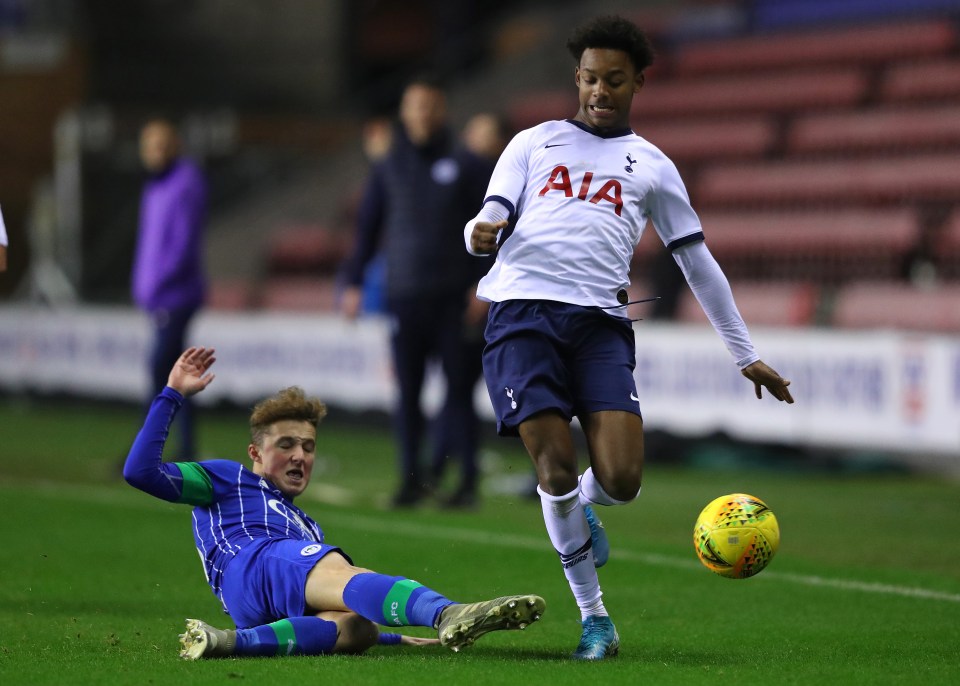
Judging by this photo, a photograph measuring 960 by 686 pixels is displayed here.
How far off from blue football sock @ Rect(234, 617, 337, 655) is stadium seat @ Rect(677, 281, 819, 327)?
9.18 metres

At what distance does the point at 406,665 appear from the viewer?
5.17 meters

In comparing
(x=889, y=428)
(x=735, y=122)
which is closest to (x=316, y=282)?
(x=735, y=122)

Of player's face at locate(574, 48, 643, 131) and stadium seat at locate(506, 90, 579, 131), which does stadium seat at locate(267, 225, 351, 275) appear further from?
player's face at locate(574, 48, 643, 131)

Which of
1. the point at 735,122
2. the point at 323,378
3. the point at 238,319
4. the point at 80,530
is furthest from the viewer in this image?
the point at 735,122

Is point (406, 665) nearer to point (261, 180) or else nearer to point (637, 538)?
point (637, 538)

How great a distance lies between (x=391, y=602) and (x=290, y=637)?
37 cm

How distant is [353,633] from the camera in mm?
5395

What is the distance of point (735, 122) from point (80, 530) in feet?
37.1

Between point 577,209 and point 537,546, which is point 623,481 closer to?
point 577,209

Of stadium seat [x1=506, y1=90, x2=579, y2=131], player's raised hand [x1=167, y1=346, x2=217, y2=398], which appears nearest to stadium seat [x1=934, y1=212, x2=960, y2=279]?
stadium seat [x1=506, y1=90, x2=579, y2=131]

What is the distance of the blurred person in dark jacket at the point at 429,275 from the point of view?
1014cm

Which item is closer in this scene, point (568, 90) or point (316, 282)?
point (316, 282)

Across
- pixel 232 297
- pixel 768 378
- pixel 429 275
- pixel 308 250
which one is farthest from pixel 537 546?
pixel 308 250

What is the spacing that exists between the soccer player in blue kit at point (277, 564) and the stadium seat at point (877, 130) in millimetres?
11952
